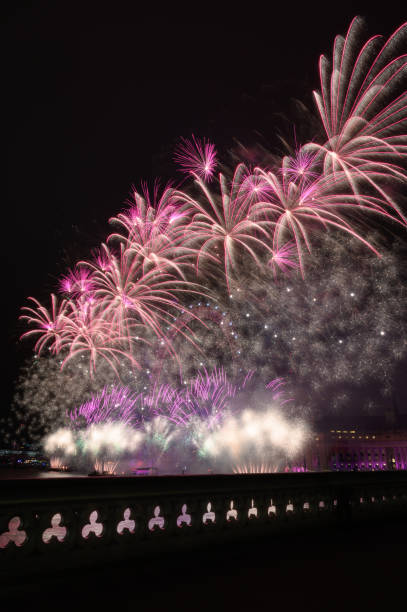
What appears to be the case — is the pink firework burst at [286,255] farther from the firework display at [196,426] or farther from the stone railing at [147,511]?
the stone railing at [147,511]

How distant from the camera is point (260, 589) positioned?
4070 mm

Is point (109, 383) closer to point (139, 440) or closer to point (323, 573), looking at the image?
point (139, 440)

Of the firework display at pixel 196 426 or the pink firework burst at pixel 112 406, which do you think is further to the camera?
the pink firework burst at pixel 112 406

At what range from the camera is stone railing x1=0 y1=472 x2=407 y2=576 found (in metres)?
3.96

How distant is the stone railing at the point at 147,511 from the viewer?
13.0ft

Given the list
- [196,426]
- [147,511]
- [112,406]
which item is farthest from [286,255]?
[112,406]

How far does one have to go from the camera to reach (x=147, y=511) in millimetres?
4699

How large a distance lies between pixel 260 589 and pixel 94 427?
152 feet

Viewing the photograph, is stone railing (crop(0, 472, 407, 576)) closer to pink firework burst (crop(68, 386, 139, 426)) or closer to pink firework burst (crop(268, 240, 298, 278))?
pink firework burst (crop(268, 240, 298, 278))

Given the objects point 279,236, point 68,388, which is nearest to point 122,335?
point 279,236

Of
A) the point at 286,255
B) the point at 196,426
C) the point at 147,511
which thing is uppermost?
the point at 286,255

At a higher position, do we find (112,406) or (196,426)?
(112,406)

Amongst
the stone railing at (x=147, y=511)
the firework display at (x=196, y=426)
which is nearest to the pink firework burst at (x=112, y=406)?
the firework display at (x=196, y=426)

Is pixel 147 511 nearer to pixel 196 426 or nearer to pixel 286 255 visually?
pixel 286 255
